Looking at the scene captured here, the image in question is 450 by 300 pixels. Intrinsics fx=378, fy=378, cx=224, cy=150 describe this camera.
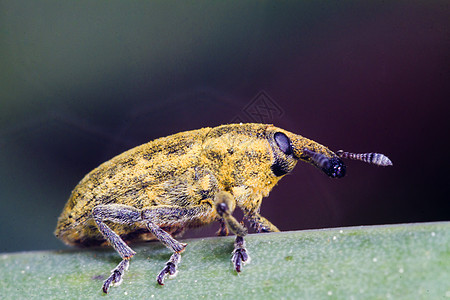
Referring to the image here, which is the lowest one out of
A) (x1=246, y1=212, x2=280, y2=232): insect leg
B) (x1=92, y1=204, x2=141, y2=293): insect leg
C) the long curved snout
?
(x1=92, y1=204, x2=141, y2=293): insect leg

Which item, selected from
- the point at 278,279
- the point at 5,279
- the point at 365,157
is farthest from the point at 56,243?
the point at 365,157

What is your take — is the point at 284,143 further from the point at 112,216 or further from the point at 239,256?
the point at 112,216

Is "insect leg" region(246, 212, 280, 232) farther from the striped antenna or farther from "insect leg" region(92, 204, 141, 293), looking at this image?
"insect leg" region(92, 204, 141, 293)

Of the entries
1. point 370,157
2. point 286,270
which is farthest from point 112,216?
point 370,157

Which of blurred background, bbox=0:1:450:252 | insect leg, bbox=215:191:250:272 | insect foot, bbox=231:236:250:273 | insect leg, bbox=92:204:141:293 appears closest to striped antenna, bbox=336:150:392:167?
blurred background, bbox=0:1:450:252

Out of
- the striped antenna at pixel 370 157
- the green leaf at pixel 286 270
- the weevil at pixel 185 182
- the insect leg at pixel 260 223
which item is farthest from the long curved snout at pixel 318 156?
the green leaf at pixel 286 270

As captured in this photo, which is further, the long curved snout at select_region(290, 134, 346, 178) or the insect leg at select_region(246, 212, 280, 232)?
the insect leg at select_region(246, 212, 280, 232)

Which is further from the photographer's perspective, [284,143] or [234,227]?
[284,143]

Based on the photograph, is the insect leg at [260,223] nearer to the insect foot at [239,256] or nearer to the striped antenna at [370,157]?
the striped antenna at [370,157]
